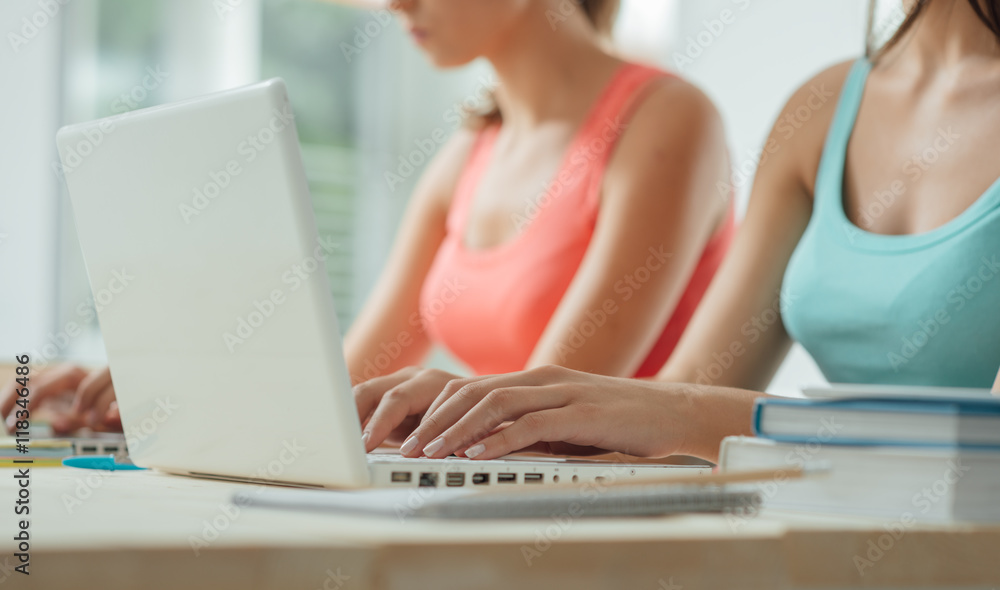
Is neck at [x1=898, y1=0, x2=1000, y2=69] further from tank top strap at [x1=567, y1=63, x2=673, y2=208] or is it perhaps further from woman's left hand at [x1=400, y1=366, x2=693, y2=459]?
woman's left hand at [x1=400, y1=366, x2=693, y2=459]

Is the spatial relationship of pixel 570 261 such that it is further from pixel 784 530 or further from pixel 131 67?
pixel 131 67

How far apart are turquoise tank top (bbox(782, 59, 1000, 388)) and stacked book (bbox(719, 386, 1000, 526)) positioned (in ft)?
1.94

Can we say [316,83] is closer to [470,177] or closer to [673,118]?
[470,177]

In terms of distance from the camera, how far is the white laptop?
51cm

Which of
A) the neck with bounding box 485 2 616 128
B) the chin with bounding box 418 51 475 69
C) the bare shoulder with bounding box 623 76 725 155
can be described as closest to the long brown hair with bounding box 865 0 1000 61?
the bare shoulder with bounding box 623 76 725 155

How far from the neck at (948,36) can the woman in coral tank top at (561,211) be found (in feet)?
1.10

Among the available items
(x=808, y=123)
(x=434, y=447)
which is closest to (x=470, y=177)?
(x=808, y=123)

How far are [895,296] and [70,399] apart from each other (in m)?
1.00

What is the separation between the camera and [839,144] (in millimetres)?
1229

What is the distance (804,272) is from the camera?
117cm

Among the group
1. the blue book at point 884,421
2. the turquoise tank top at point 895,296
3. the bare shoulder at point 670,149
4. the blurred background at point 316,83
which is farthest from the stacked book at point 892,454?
the blurred background at point 316,83

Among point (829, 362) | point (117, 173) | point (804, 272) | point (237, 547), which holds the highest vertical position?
point (117, 173)

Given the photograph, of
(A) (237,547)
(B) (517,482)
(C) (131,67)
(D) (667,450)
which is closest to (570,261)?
(D) (667,450)

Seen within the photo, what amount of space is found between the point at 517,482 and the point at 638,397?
157mm
